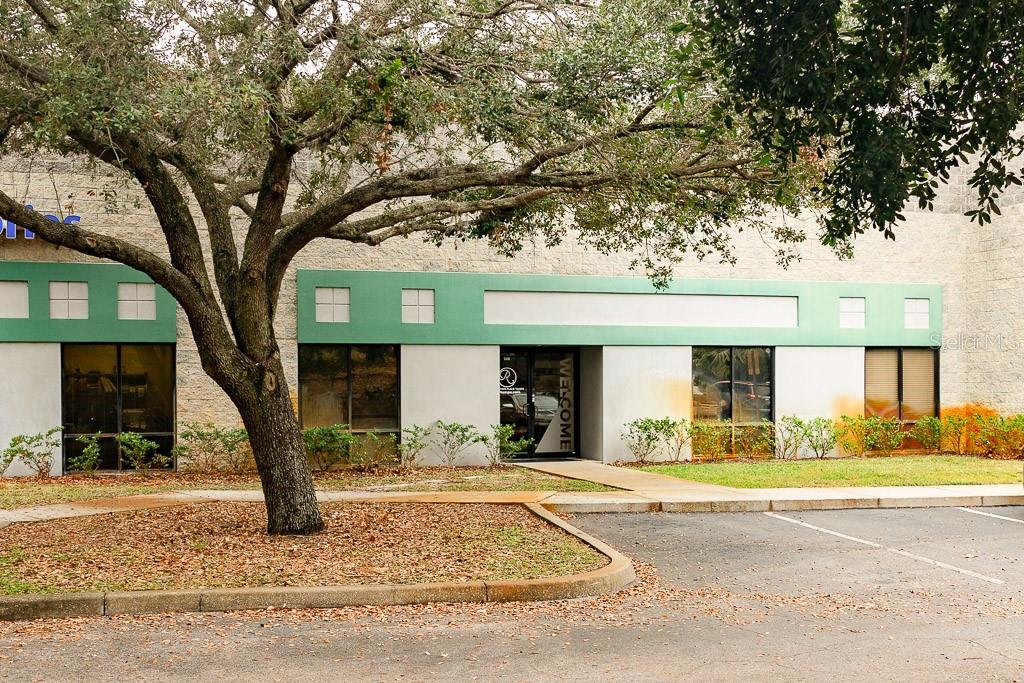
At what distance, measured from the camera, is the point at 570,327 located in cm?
1970

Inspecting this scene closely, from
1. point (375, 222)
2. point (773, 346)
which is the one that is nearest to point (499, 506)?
point (375, 222)

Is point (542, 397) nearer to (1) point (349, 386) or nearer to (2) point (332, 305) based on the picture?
(1) point (349, 386)

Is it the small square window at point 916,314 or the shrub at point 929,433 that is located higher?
the small square window at point 916,314

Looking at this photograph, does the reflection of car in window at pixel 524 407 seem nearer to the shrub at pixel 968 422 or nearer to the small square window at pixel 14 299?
the shrub at pixel 968 422

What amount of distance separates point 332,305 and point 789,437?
9536 millimetres

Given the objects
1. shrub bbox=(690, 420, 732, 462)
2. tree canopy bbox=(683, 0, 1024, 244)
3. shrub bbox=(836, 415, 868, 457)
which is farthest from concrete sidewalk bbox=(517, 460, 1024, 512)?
tree canopy bbox=(683, 0, 1024, 244)

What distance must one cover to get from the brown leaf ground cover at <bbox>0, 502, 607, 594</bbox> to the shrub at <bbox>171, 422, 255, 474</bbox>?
4970 millimetres

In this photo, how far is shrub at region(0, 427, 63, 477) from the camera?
16562mm

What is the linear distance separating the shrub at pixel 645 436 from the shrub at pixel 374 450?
179 inches

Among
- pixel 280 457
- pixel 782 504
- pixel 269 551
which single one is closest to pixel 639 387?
pixel 782 504

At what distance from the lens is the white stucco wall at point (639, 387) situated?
20.0 m

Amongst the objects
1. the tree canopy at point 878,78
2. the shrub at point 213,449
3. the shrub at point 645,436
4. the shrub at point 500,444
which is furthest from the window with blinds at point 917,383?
the tree canopy at point 878,78

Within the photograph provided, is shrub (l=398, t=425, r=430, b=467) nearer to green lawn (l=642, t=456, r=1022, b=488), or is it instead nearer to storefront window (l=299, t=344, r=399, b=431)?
storefront window (l=299, t=344, r=399, b=431)

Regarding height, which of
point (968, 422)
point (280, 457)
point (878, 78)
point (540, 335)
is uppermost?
point (878, 78)
